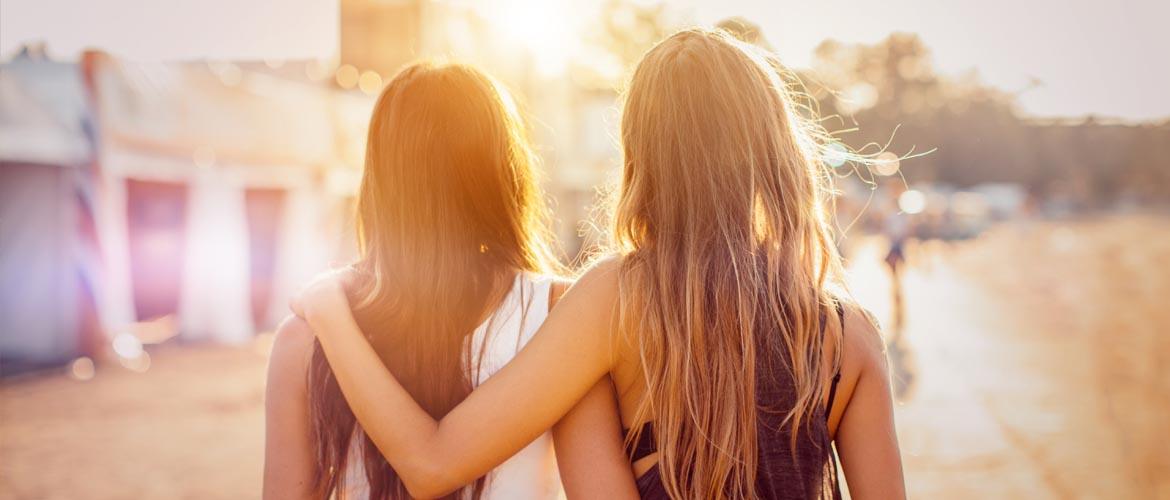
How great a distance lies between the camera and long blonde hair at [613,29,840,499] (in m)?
1.44

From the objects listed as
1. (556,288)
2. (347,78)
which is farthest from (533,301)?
(347,78)

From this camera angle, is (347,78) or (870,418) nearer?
(870,418)

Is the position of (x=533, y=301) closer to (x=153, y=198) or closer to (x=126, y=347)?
(x=126, y=347)

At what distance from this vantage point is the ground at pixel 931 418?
4914 millimetres

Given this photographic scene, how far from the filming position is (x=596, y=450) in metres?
1.53

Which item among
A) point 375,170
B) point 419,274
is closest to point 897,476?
point 419,274

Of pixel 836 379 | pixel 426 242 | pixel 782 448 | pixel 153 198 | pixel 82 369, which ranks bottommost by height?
pixel 82 369

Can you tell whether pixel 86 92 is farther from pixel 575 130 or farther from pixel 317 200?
pixel 575 130

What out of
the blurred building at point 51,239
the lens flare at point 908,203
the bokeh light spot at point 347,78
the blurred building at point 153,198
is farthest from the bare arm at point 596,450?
the bokeh light spot at point 347,78

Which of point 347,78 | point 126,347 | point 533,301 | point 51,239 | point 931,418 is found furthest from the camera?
point 347,78

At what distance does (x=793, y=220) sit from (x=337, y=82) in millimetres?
11597

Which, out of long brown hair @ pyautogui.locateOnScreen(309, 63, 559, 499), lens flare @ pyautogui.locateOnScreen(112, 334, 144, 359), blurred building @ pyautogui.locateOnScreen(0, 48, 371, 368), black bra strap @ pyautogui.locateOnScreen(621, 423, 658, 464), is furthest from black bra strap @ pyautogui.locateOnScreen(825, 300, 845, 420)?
lens flare @ pyautogui.locateOnScreen(112, 334, 144, 359)

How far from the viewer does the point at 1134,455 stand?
545 centimetres

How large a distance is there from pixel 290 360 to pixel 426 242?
0.35 meters
